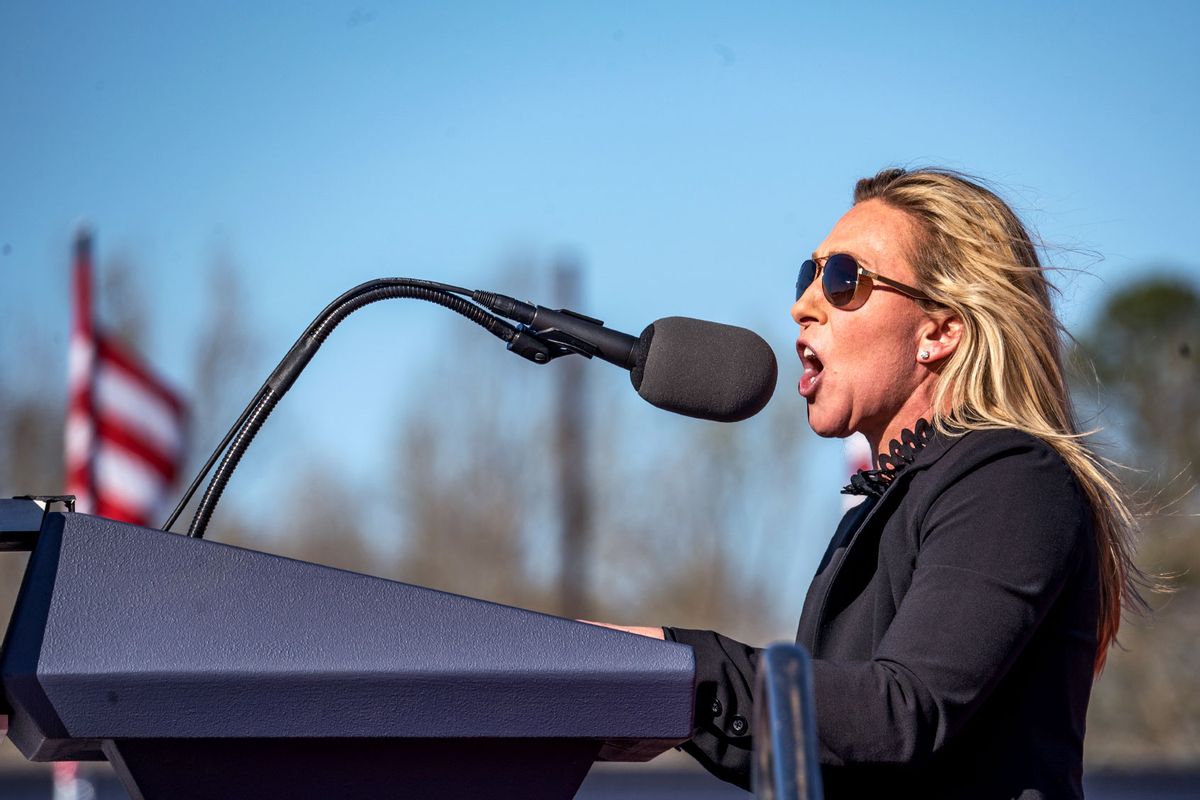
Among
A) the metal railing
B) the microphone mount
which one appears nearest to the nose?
the microphone mount

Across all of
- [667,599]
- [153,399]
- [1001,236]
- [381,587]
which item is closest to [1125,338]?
[667,599]

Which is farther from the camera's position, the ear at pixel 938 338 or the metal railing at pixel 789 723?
the ear at pixel 938 338

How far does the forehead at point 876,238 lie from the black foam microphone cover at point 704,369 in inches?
15.6

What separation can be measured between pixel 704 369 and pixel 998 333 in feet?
1.82

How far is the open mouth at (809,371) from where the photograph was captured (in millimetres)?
2189

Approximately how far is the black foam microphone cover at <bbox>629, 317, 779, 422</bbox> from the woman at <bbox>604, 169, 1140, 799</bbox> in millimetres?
251

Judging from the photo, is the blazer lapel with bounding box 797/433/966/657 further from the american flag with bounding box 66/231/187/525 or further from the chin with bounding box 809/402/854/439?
the american flag with bounding box 66/231/187/525

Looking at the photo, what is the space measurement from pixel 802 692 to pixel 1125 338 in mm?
17850

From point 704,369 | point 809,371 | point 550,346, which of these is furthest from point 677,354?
point 809,371

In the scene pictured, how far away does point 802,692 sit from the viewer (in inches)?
37.9

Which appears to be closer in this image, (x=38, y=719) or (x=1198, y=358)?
(x=38, y=719)

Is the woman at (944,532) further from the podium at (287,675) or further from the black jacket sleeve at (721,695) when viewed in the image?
the podium at (287,675)

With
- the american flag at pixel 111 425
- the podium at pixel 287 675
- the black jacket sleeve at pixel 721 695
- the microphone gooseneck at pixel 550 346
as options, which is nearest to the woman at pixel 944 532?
the black jacket sleeve at pixel 721 695

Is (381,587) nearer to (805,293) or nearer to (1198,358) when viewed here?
(805,293)
